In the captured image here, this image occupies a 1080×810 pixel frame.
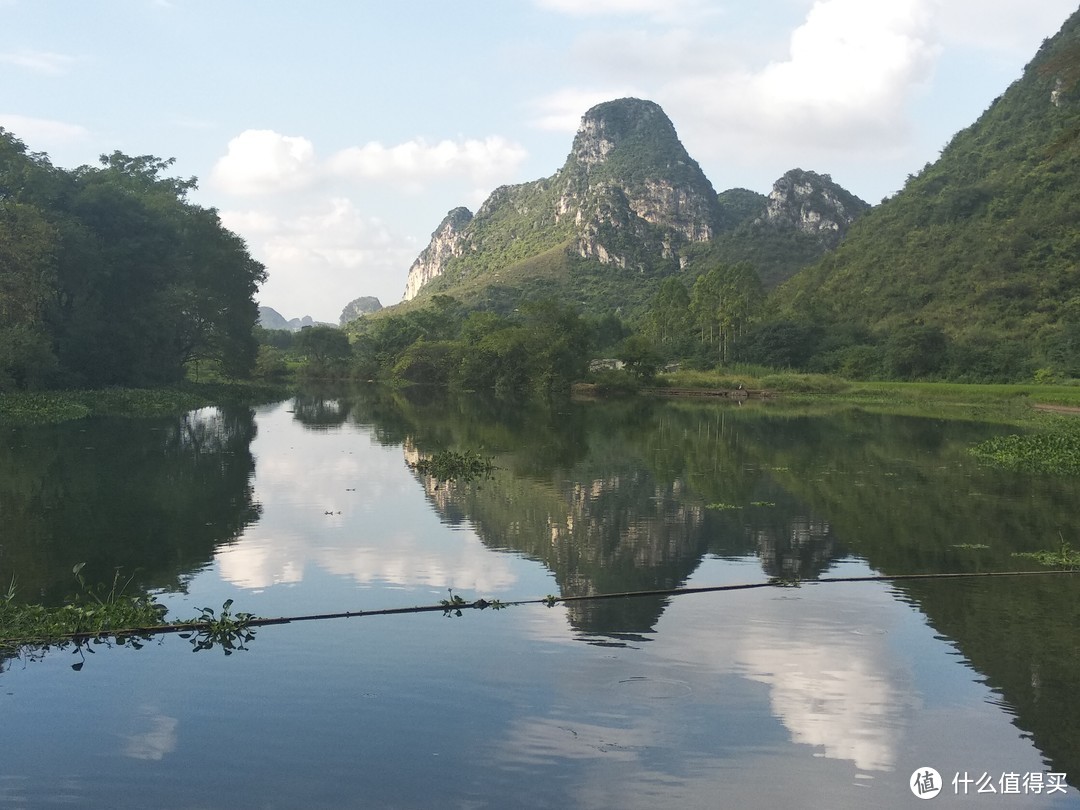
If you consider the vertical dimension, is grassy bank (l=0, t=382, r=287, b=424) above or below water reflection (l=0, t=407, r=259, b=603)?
above

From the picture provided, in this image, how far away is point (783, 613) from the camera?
1163 centimetres

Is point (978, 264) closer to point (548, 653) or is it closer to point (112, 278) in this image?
point (112, 278)

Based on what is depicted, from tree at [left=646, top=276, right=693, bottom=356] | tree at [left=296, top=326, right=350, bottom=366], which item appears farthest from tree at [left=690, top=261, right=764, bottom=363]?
tree at [left=296, top=326, right=350, bottom=366]

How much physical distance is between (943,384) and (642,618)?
198 feet

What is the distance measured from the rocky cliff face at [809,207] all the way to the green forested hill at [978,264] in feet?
174

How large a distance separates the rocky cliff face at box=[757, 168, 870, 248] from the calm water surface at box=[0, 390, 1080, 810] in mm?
167678

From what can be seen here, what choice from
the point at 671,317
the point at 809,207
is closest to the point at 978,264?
the point at 671,317

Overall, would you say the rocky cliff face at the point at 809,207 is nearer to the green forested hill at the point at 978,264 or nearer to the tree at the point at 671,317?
the green forested hill at the point at 978,264

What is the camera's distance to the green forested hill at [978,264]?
69812 millimetres

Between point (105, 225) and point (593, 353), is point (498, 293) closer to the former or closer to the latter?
point (593, 353)

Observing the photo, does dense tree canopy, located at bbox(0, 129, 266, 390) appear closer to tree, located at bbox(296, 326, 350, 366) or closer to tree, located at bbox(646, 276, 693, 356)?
tree, located at bbox(646, 276, 693, 356)

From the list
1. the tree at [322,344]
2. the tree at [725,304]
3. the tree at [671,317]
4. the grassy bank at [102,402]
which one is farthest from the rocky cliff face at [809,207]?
the grassy bank at [102,402]

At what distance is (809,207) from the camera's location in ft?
595

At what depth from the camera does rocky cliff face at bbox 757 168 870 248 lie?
17900 centimetres
